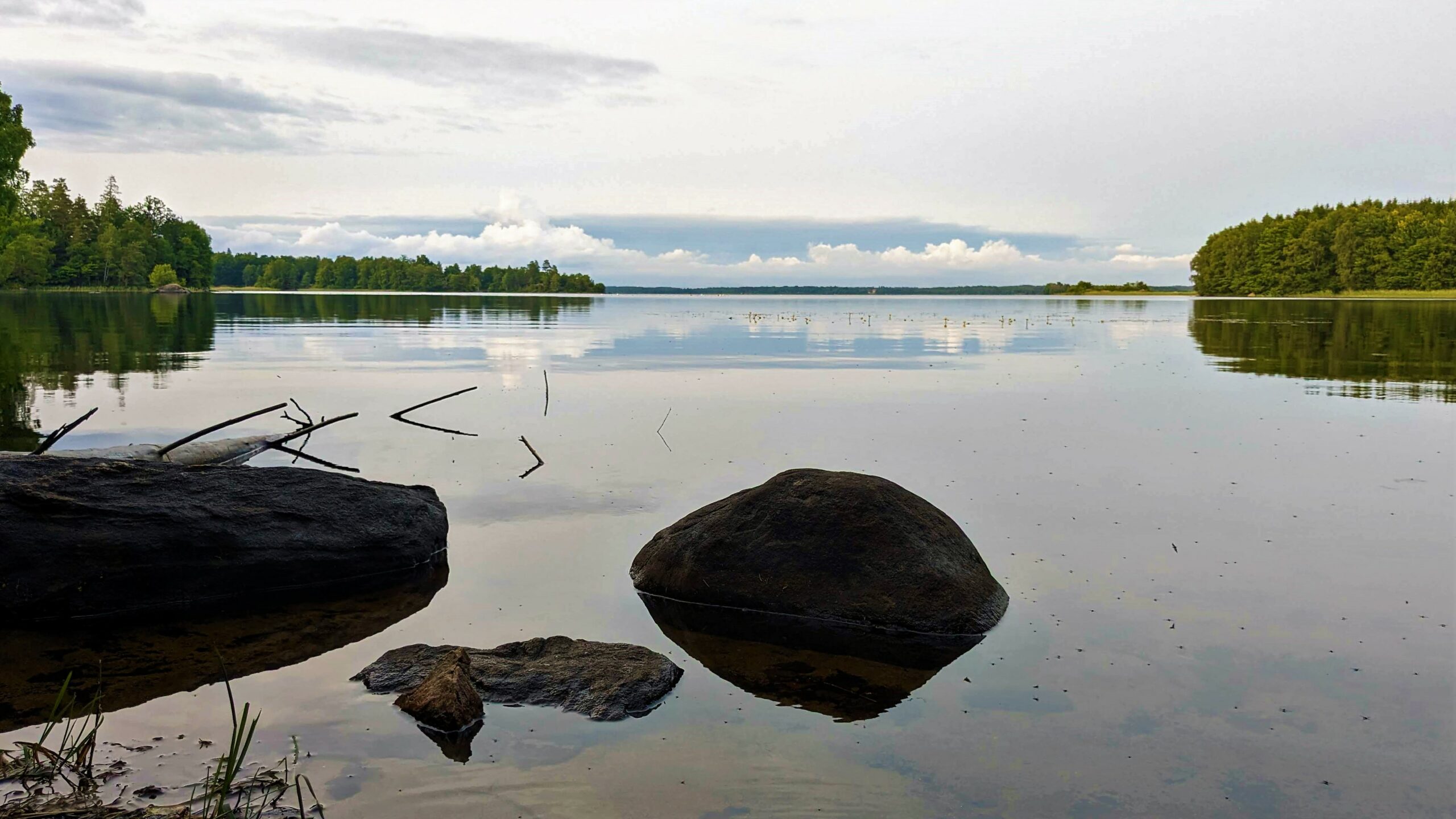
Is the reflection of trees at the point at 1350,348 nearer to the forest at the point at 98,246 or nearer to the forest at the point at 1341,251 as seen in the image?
the forest at the point at 1341,251

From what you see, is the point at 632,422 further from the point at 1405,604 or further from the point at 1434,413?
the point at 1434,413

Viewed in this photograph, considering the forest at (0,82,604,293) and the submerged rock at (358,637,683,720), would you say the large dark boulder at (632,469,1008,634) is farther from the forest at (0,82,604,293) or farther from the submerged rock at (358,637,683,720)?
the forest at (0,82,604,293)

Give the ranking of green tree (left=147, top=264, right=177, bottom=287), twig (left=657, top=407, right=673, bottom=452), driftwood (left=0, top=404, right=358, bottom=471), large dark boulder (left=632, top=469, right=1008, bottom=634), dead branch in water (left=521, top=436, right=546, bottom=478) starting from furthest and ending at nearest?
green tree (left=147, top=264, right=177, bottom=287) → twig (left=657, top=407, right=673, bottom=452) → dead branch in water (left=521, top=436, right=546, bottom=478) → driftwood (left=0, top=404, right=358, bottom=471) → large dark boulder (left=632, top=469, right=1008, bottom=634)

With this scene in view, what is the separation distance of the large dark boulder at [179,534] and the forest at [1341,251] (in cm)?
15517

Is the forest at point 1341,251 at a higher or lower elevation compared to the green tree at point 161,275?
higher

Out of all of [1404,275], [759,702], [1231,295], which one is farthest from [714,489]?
[1231,295]

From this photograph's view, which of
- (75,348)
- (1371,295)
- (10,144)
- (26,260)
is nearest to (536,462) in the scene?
(75,348)

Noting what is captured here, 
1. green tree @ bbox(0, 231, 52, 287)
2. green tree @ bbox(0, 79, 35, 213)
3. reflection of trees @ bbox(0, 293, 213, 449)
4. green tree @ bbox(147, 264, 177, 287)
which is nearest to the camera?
reflection of trees @ bbox(0, 293, 213, 449)

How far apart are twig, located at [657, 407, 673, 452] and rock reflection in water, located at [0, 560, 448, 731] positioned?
721cm

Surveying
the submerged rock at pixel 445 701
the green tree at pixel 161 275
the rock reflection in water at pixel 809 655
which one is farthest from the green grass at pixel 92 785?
the green tree at pixel 161 275

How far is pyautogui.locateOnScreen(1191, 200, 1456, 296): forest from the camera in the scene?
132 m

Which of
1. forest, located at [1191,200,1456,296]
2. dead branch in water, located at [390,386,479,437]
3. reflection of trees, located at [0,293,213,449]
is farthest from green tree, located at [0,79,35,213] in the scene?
forest, located at [1191,200,1456,296]

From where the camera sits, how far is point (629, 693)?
6.56 m

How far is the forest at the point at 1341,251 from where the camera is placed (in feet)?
433
